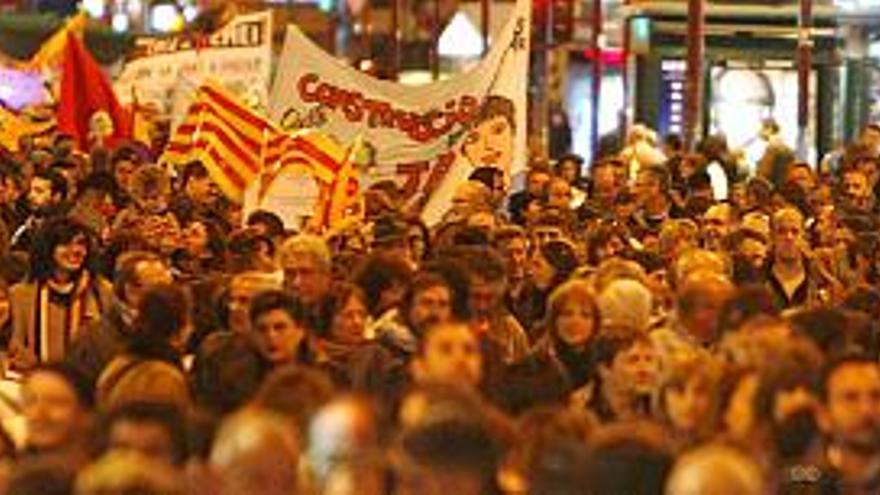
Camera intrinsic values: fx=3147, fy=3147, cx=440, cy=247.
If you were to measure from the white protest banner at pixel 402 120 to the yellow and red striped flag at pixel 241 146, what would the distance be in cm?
50

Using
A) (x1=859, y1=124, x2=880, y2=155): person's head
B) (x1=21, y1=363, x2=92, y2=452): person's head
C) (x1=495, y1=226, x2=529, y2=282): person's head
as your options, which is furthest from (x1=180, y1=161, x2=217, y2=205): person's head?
(x1=21, y1=363, x2=92, y2=452): person's head

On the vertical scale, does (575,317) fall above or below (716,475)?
below

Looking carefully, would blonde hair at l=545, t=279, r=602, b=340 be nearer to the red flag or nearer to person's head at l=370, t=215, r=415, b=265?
person's head at l=370, t=215, r=415, b=265

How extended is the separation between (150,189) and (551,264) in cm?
327

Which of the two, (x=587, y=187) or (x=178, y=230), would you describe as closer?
(x=178, y=230)

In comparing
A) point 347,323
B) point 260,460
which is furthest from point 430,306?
point 260,460

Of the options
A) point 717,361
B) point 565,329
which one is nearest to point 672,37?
point 565,329

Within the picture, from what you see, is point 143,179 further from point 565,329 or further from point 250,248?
point 565,329

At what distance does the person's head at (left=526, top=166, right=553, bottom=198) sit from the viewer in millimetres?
20938

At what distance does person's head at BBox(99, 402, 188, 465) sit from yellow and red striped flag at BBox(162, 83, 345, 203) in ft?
32.9

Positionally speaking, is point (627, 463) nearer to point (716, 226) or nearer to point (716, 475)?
point (716, 475)

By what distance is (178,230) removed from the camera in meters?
17.0

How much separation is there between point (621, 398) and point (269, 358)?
4.44 ft

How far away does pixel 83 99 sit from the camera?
84.0 ft
